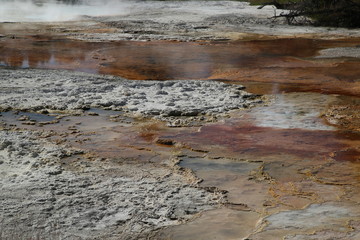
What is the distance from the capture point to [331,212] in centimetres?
346

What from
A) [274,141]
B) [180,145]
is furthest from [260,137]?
[180,145]

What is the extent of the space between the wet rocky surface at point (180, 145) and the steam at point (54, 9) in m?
6.48

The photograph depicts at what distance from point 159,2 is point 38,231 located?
1847 centimetres

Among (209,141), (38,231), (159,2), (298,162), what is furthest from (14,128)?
(159,2)

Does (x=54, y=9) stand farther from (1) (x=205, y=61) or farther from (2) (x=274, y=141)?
(2) (x=274, y=141)

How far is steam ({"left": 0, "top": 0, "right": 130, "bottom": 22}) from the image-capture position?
16344 mm

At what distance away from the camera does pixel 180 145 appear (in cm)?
488

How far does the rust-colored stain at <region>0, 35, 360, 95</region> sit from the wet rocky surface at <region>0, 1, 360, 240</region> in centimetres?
4

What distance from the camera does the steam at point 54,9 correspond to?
16.3 m

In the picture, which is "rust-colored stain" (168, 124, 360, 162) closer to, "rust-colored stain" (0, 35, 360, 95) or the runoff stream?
the runoff stream

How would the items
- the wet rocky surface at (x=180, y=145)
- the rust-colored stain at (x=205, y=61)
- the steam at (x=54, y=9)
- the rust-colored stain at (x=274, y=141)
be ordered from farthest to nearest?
the steam at (x=54, y=9)
the rust-colored stain at (x=205, y=61)
the rust-colored stain at (x=274, y=141)
the wet rocky surface at (x=180, y=145)

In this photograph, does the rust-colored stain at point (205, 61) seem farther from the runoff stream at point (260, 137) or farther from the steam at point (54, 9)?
the steam at point (54, 9)

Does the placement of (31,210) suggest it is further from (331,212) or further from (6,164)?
(331,212)

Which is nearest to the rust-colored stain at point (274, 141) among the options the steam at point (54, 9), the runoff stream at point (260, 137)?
the runoff stream at point (260, 137)
